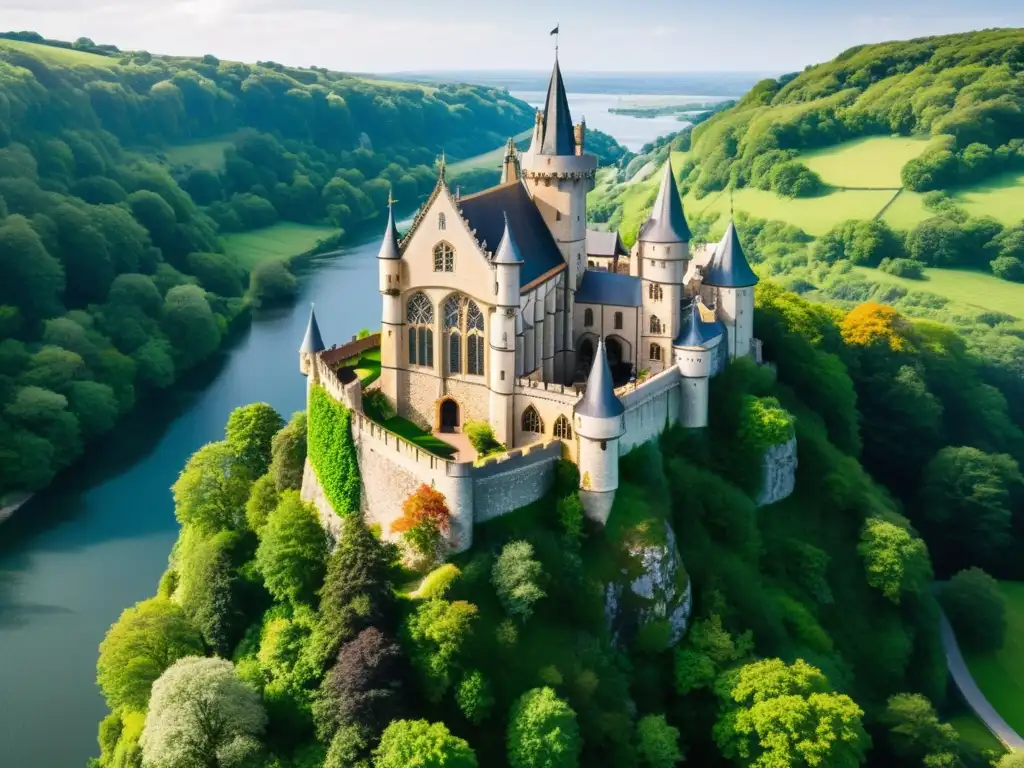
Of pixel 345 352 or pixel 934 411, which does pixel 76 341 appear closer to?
pixel 345 352

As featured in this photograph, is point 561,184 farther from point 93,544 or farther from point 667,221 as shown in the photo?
point 93,544

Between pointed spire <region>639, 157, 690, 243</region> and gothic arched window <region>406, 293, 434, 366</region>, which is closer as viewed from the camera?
gothic arched window <region>406, 293, 434, 366</region>

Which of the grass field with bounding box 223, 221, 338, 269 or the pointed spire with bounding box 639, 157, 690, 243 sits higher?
the pointed spire with bounding box 639, 157, 690, 243

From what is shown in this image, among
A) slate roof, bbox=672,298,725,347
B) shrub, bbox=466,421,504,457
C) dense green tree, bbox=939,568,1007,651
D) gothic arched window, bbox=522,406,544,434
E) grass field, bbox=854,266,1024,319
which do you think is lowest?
dense green tree, bbox=939,568,1007,651

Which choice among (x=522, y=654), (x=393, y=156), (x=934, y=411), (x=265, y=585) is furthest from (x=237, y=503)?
(x=393, y=156)

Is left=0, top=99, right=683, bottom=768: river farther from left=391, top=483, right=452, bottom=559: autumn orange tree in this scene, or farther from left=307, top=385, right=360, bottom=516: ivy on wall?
left=391, top=483, right=452, bottom=559: autumn orange tree

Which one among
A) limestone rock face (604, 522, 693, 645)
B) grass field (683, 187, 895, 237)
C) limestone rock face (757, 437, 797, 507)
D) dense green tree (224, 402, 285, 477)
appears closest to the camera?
limestone rock face (604, 522, 693, 645)

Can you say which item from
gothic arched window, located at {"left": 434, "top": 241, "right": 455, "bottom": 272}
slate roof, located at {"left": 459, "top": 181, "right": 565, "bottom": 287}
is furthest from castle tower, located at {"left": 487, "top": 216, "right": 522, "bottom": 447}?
gothic arched window, located at {"left": 434, "top": 241, "right": 455, "bottom": 272}
